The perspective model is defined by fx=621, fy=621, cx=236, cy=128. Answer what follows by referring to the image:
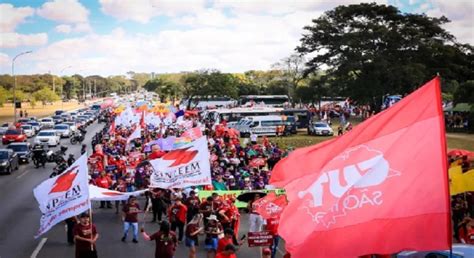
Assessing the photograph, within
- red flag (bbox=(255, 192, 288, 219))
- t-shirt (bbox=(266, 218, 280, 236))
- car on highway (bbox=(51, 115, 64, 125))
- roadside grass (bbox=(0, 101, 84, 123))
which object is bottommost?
roadside grass (bbox=(0, 101, 84, 123))

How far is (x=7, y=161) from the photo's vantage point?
3092 centimetres

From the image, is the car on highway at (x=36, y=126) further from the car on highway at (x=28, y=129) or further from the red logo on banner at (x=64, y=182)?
the red logo on banner at (x=64, y=182)

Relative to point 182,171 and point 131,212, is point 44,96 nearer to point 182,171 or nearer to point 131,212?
point 182,171

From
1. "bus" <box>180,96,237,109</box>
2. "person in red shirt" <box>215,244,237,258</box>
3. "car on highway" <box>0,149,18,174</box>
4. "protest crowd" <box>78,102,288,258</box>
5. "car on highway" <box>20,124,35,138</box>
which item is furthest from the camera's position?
"bus" <box>180,96,237,109</box>

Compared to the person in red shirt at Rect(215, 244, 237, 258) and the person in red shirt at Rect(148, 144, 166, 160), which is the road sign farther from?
the person in red shirt at Rect(148, 144, 166, 160)

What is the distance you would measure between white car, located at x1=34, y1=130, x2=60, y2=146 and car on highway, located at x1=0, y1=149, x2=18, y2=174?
1242cm

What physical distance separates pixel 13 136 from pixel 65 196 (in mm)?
38794

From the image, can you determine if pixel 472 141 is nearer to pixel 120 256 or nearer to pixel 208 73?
pixel 120 256

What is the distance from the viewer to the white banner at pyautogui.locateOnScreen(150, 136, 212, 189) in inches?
648

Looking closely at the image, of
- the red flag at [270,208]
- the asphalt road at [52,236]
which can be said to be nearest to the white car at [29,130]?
the asphalt road at [52,236]

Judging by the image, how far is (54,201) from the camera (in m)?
12.1

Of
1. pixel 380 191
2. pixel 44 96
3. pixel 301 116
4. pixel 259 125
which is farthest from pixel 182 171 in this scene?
pixel 44 96

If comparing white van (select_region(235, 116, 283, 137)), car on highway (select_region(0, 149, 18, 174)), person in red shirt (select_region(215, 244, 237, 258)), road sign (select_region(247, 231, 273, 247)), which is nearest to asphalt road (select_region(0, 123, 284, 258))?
road sign (select_region(247, 231, 273, 247))

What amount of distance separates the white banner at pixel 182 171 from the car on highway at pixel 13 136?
3447 cm
